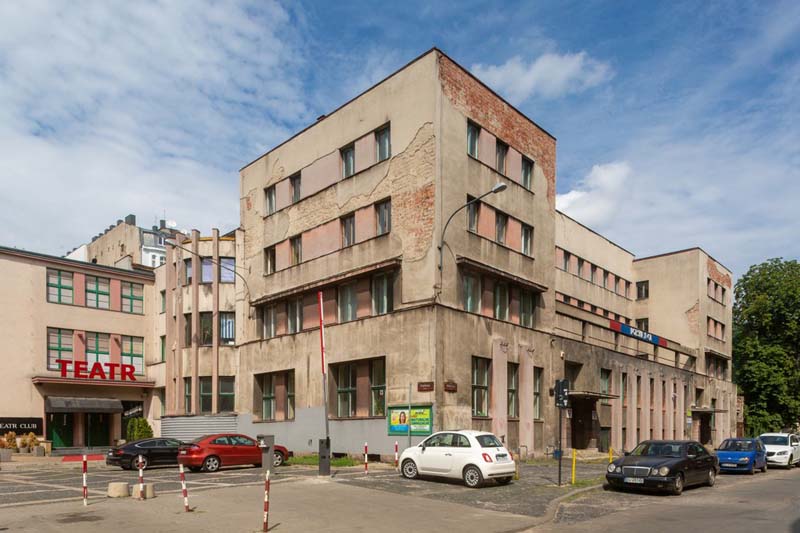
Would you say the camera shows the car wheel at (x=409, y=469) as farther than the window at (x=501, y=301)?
No

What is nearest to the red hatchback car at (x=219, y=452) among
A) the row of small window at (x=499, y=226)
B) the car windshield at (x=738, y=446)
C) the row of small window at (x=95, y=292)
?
the row of small window at (x=499, y=226)

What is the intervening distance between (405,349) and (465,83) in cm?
1154

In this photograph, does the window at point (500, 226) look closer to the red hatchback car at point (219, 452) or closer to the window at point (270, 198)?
the window at point (270, 198)

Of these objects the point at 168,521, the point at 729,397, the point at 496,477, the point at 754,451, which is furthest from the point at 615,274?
the point at 168,521

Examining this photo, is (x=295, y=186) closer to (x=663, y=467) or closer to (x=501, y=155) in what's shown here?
(x=501, y=155)

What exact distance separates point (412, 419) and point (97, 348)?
24480mm

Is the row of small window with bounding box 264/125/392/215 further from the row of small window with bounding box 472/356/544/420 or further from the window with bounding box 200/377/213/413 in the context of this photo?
the window with bounding box 200/377/213/413

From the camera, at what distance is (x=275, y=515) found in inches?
572

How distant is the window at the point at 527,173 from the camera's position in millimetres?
34625

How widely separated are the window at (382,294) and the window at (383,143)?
204 inches

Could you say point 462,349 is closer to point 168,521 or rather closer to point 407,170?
point 407,170

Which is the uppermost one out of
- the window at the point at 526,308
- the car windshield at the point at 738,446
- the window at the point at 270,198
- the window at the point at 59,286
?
the window at the point at 270,198

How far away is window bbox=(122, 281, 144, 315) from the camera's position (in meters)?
45.1

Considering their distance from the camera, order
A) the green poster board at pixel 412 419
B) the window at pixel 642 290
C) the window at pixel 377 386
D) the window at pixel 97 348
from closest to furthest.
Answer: the green poster board at pixel 412 419
the window at pixel 377 386
the window at pixel 97 348
the window at pixel 642 290
